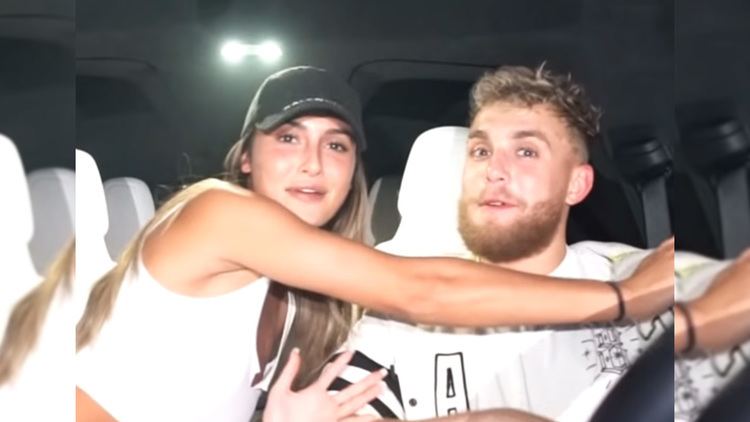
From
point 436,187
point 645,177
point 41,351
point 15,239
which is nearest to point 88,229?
point 15,239

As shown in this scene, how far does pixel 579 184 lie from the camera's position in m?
1.72

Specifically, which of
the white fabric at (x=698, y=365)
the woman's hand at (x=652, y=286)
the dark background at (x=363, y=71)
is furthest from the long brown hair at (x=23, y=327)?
the white fabric at (x=698, y=365)

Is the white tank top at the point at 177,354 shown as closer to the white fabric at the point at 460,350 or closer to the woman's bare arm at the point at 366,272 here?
the woman's bare arm at the point at 366,272

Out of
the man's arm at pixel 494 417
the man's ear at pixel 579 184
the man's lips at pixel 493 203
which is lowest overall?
the man's arm at pixel 494 417

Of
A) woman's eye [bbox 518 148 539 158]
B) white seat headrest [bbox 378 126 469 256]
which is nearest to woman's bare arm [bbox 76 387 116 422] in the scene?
white seat headrest [bbox 378 126 469 256]

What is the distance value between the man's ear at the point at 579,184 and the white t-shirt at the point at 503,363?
0.12 metres

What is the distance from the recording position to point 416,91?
5.59 feet

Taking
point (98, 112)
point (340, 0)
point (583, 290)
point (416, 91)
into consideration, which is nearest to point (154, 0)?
point (98, 112)

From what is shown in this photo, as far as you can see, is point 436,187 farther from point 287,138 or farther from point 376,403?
point 376,403

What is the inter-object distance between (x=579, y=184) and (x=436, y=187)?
0.30 metres

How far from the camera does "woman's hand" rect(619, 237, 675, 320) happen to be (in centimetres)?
170

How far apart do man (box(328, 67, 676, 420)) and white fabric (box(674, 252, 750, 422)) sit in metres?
0.11

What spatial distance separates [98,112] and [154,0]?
10.1 inches

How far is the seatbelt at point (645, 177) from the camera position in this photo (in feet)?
5.68
